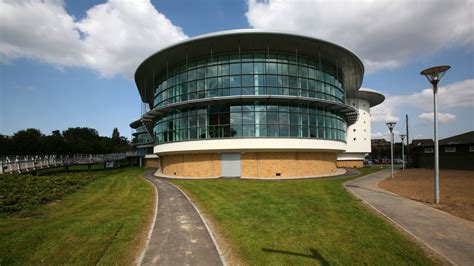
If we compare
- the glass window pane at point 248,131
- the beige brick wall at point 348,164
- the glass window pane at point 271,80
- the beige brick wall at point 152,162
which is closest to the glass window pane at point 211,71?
the glass window pane at point 271,80

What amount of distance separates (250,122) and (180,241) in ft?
69.5

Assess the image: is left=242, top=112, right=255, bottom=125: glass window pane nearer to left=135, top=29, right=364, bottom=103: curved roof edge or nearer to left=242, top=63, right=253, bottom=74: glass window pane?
left=242, top=63, right=253, bottom=74: glass window pane

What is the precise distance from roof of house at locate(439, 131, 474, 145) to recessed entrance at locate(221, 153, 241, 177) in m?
31.1

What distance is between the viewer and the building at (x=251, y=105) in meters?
A: 28.6

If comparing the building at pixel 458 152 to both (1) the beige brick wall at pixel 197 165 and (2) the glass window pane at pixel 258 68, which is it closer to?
(2) the glass window pane at pixel 258 68

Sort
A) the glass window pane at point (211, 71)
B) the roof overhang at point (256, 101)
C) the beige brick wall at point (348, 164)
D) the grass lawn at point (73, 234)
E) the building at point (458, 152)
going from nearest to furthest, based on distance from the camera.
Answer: the grass lawn at point (73, 234)
the roof overhang at point (256, 101)
the glass window pane at point (211, 71)
the building at point (458, 152)
the beige brick wall at point (348, 164)

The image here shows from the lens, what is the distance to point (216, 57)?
30719mm

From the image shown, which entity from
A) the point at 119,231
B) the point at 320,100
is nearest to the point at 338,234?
the point at 119,231

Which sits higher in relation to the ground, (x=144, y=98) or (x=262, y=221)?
(x=144, y=98)

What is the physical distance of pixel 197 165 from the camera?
30547mm

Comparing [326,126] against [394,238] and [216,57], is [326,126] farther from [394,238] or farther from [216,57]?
[394,238]

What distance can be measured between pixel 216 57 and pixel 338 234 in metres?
25.8

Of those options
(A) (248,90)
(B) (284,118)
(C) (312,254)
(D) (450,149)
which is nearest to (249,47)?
(A) (248,90)

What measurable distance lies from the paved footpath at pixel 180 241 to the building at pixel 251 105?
1711 centimetres
